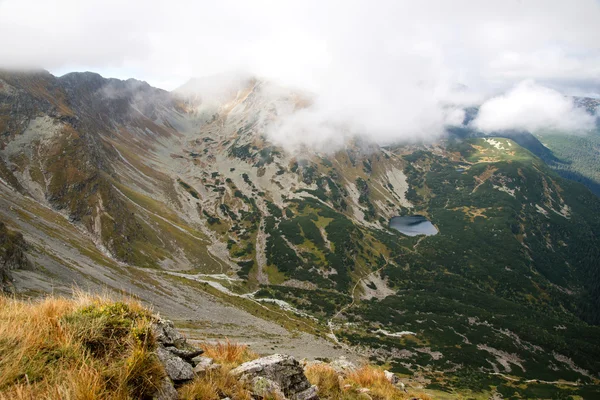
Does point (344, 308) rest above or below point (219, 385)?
below

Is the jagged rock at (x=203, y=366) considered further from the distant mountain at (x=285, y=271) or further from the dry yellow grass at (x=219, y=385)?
the distant mountain at (x=285, y=271)

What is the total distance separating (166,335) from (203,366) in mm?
1151

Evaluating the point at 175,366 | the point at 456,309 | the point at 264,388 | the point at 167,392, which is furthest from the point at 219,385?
the point at 456,309

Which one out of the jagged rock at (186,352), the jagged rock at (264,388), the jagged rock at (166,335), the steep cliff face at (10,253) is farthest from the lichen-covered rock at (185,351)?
the steep cliff face at (10,253)

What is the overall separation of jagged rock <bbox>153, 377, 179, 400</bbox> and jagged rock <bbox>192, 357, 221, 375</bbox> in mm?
1235

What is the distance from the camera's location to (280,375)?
9.42m

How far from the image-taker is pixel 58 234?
3415 inches

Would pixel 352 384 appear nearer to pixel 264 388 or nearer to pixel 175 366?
pixel 264 388

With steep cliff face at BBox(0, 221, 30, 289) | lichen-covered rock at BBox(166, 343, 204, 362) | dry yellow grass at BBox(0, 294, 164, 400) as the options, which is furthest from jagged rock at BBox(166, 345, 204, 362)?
steep cliff face at BBox(0, 221, 30, 289)

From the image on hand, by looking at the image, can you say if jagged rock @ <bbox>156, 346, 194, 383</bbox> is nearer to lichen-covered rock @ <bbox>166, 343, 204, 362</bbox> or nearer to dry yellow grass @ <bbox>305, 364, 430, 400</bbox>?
lichen-covered rock @ <bbox>166, 343, 204, 362</bbox>

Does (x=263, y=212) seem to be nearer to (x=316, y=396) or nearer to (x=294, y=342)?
(x=294, y=342)

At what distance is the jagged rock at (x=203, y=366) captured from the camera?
295 inches

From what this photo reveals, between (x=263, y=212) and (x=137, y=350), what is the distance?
190410mm

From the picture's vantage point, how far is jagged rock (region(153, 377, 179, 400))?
5.79 meters
